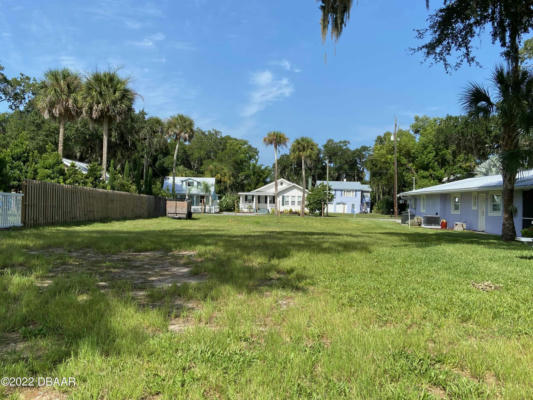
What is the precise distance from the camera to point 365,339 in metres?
2.85

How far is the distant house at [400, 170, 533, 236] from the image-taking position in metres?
16.0

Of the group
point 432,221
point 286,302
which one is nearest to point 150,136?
point 432,221

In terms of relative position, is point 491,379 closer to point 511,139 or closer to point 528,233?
point 511,139

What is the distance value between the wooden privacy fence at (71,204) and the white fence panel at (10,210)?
186 millimetres

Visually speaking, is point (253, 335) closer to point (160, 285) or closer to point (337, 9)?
point (160, 285)

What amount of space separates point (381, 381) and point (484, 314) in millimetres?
2177

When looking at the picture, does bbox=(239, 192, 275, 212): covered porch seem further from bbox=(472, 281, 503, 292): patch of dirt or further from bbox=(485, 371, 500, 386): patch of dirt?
bbox=(485, 371, 500, 386): patch of dirt

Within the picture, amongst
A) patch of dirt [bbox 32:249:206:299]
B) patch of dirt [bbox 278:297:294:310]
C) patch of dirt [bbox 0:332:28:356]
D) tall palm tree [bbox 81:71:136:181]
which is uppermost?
tall palm tree [bbox 81:71:136:181]

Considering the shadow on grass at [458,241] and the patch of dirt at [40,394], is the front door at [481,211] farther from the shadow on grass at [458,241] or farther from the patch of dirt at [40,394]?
the patch of dirt at [40,394]

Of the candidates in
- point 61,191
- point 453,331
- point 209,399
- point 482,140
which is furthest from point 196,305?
point 482,140

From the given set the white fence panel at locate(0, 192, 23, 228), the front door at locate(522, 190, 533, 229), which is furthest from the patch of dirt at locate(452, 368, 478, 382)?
the front door at locate(522, 190, 533, 229)

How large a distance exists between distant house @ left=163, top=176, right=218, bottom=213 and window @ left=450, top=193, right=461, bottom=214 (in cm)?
3424

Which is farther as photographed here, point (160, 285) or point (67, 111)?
point (67, 111)

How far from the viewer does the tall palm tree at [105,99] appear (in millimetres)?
25562
